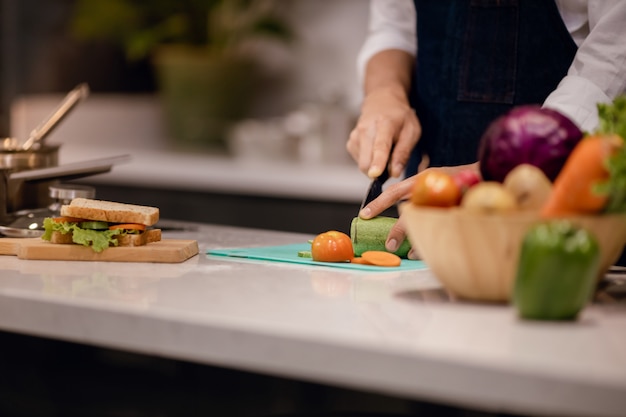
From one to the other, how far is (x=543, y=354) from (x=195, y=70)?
3215 mm

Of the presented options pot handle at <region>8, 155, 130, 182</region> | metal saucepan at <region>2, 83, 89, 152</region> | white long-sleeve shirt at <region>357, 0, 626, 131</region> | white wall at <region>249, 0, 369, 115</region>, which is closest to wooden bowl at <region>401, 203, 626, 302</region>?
white long-sleeve shirt at <region>357, 0, 626, 131</region>

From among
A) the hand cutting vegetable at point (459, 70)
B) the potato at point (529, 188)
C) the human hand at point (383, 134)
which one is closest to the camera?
the potato at point (529, 188)

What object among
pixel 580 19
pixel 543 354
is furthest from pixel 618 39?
pixel 543 354

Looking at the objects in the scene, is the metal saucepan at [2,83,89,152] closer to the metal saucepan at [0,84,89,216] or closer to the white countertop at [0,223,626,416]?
the metal saucepan at [0,84,89,216]

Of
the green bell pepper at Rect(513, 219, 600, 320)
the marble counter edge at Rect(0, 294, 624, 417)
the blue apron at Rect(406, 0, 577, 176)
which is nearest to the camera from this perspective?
the marble counter edge at Rect(0, 294, 624, 417)

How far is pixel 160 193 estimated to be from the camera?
3568 millimetres

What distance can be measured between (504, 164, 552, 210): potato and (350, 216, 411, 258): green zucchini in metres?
0.42

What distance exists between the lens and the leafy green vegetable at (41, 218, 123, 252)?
1484mm

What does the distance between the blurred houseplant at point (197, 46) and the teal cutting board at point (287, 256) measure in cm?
236

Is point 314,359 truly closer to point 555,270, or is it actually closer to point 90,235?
point 555,270

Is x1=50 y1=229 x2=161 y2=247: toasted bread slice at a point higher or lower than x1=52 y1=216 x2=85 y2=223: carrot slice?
lower

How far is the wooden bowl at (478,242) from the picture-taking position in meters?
1.08

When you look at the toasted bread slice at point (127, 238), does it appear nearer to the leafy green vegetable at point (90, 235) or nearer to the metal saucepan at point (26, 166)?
the leafy green vegetable at point (90, 235)

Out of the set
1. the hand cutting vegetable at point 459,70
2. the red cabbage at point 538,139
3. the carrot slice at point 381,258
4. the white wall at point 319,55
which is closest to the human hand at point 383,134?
the hand cutting vegetable at point 459,70
